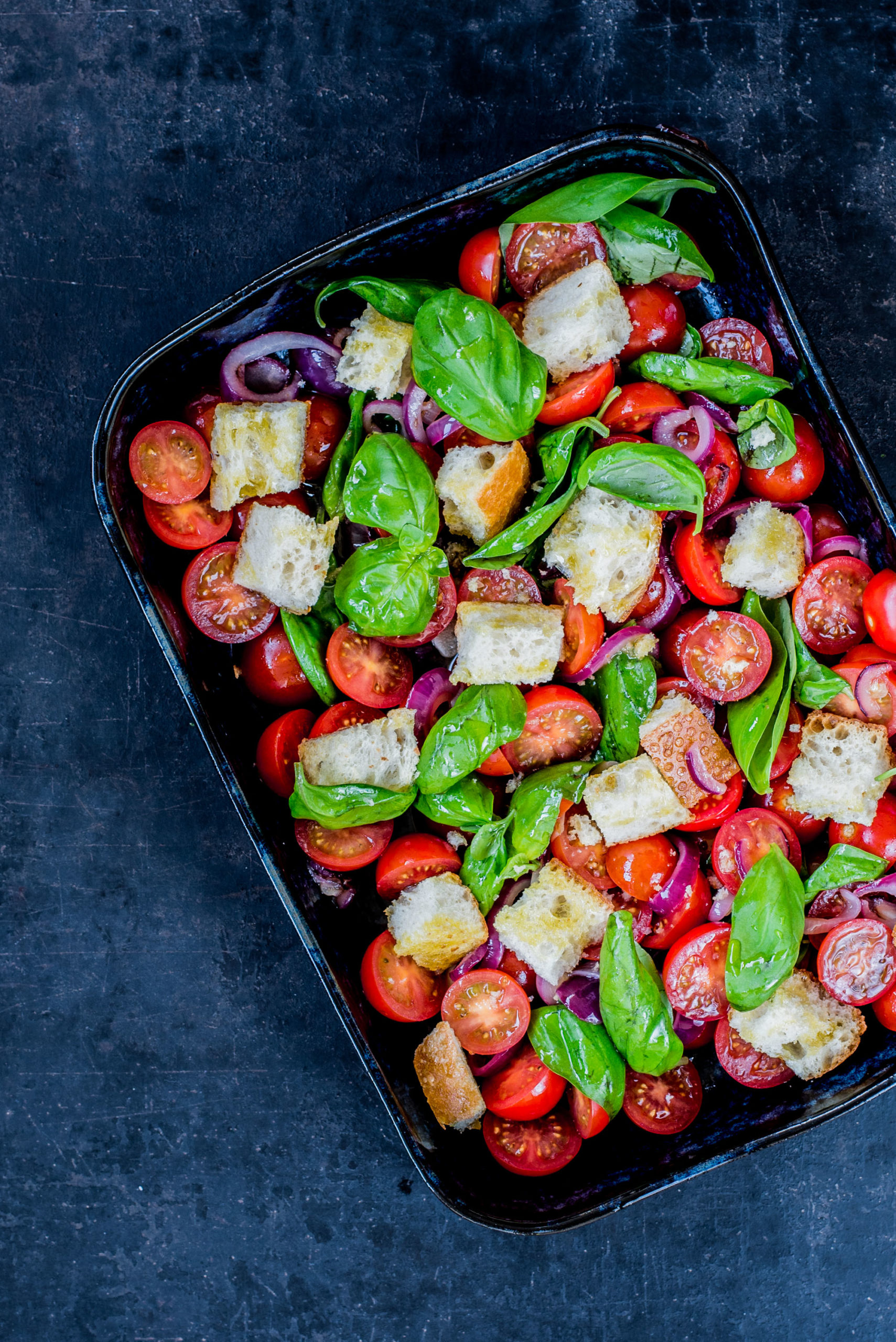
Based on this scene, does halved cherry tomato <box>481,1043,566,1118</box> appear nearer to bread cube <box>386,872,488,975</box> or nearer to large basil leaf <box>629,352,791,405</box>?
bread cube <box>386,872,488,975</box>

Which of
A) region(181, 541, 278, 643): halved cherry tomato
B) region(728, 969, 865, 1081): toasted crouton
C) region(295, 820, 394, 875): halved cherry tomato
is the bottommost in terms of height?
region(728, 969, 865, 1081): toasted crouton

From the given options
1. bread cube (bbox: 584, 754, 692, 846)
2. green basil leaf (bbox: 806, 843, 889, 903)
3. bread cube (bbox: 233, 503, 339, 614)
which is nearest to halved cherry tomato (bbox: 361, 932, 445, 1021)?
bread cube (bbox: 584, 754, 692, 846)

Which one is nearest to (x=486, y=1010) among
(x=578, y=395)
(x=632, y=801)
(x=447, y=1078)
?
(x=447, y=1078)

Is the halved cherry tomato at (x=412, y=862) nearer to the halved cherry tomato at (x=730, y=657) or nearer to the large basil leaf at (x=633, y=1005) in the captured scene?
the large basil leaf at (x=633, y=1005)

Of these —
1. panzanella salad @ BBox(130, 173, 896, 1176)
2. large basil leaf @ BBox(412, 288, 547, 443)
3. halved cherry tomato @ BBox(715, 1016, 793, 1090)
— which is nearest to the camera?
large basil leaf @ BBox(412, 288, 547, 443)

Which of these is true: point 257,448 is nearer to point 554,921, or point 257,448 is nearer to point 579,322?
point 579,322

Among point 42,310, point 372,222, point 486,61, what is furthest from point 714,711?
point 42,310

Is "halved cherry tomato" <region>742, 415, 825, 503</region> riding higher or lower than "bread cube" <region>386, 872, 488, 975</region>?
higher

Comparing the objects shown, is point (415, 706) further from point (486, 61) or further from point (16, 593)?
point (486, 61)
